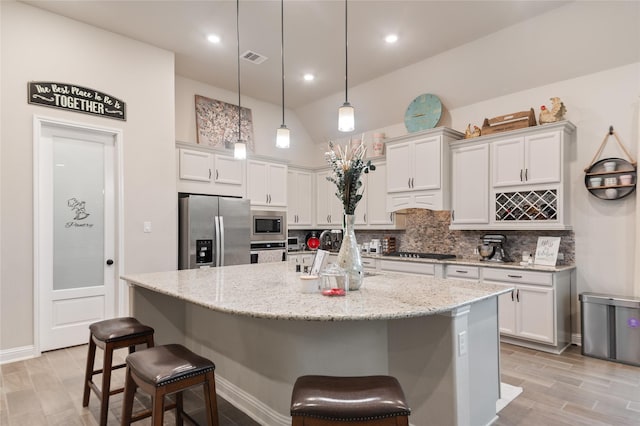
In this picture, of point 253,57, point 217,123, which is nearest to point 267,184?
point 217,123

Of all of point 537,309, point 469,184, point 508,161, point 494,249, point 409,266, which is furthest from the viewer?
point 409,266

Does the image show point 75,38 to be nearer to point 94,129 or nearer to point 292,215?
point 94,129

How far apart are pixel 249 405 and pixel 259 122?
480cm

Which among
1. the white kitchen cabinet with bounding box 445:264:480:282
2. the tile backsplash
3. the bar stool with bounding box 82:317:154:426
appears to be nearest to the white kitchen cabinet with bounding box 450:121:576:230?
the tile backsplash

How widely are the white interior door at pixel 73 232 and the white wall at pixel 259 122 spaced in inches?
50.8

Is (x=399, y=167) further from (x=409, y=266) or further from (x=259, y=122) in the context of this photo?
(x=259, y=122)

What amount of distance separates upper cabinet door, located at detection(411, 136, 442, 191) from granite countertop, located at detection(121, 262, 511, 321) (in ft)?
7.71

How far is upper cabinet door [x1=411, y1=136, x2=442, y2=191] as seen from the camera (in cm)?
464

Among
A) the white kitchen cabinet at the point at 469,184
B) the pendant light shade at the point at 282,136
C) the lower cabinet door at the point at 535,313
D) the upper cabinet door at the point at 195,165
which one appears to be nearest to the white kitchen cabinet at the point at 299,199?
the upper cabinet door at the point at 195,165

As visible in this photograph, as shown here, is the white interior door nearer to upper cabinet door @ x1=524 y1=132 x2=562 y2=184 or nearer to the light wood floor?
the light wood floor

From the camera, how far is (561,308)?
12.0 feet

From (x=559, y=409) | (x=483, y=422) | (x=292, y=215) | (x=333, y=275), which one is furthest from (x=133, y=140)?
(x=559, y=409)

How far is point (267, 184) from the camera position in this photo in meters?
5.72

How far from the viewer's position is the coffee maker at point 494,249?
4.30m
